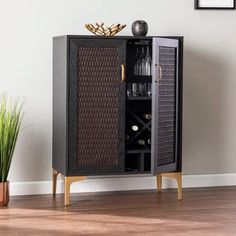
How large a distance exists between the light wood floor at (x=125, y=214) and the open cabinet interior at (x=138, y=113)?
27cm

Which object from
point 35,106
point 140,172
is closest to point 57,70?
point 35,106

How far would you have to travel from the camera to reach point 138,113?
4391 millimetres

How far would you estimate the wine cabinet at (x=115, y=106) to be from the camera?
4137mm

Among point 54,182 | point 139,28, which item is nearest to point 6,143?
point 54,182

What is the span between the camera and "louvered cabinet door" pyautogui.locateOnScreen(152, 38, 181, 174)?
4172mm

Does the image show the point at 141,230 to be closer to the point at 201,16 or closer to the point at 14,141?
the point at 14,141

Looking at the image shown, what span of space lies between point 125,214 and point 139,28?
3.97 feet

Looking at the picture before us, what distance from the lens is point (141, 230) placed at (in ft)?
11.9

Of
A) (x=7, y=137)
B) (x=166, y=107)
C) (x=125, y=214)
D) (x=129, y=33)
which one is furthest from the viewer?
(x=129, y=33)

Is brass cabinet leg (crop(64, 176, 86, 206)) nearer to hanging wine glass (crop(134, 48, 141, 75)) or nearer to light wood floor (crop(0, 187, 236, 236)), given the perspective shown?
light wood floor (crop(0, 187, 236, 236))

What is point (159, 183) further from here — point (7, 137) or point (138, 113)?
point (7, 137)

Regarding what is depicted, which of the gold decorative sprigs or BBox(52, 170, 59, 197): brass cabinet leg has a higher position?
the gold decorative sprigs

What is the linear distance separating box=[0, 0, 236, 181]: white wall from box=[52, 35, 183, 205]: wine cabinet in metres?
0.16

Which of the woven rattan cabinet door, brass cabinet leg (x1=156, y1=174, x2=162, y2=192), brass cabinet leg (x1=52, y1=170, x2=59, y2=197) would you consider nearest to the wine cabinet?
the woven rattan cabinet door
